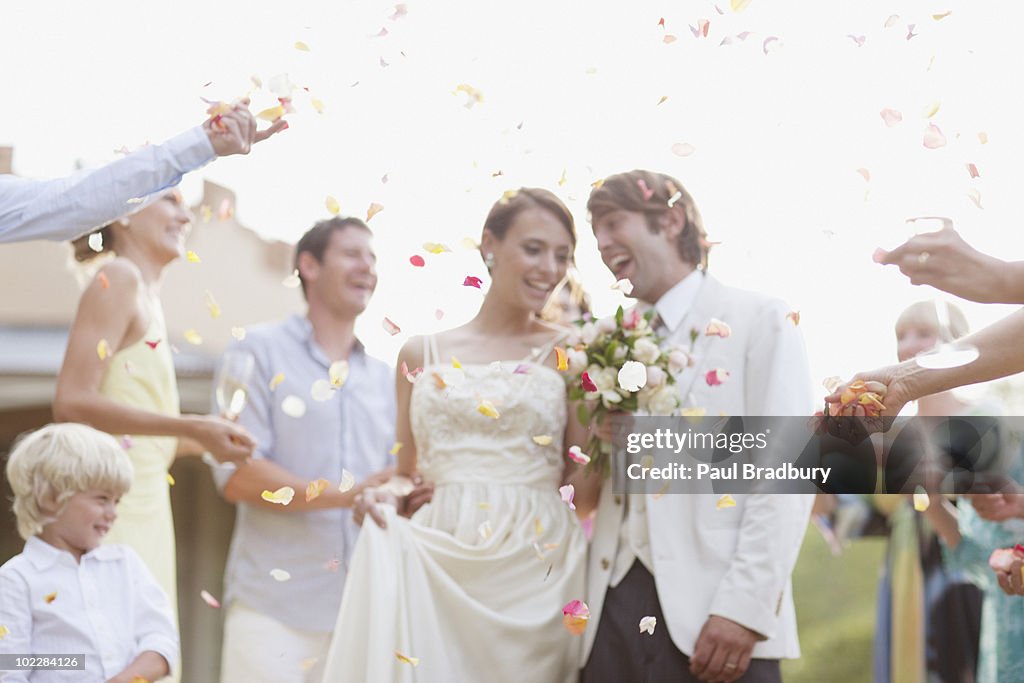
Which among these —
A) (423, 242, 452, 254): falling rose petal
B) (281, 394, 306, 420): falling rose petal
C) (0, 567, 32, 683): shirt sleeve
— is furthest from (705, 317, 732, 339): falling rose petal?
(0, 567, 32, 683): shirt sleeve

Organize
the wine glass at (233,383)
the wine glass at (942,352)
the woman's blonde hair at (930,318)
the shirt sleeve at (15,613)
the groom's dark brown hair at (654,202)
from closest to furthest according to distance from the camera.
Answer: the wine glass at (942,352) → the shirt sleeve at (15,613) → the groom's dark brown hair at (654,202) → the wine glass at (233,383) → the woman's blonde hair at (930,318)

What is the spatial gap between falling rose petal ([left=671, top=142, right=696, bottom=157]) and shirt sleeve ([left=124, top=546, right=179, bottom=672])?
1.98 metres

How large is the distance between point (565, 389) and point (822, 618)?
518 inches

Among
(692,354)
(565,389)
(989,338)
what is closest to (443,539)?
(565,389)

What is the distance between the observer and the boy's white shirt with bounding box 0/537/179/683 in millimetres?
3209

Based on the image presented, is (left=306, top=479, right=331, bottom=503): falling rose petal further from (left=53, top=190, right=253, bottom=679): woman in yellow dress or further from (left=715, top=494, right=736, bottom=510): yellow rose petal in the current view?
(left=715, top=494, right=736, bottom=510): yellow rose petal

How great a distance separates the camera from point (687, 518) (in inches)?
133

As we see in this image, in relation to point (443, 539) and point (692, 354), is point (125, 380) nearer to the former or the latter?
point (443, 539)

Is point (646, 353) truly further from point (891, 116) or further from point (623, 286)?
point (891, 116)

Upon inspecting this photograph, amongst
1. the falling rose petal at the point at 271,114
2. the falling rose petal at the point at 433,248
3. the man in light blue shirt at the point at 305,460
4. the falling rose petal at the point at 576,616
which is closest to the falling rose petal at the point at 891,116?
the falling rose petal at the point at 433,248

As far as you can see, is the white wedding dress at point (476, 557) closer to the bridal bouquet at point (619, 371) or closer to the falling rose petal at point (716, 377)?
the bridal bouquet at point (619, 371)

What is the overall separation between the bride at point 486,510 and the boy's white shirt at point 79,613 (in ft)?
1.78

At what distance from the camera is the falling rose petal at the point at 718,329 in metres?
3.47

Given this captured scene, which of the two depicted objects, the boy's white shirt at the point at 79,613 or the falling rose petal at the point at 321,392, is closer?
the boy's white shirt at the point at 79,613
